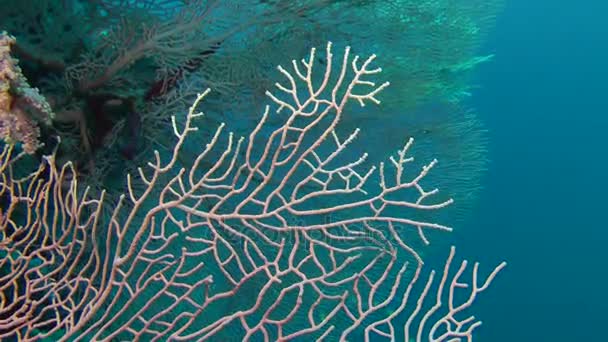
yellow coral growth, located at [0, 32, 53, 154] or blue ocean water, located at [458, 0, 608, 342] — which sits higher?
blue ocean water, located at [458, 0, 608, 342]

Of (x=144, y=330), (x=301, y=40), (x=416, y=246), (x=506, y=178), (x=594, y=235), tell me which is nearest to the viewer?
(x=144, y=330)

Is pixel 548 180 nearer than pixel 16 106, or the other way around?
pixel 16 106

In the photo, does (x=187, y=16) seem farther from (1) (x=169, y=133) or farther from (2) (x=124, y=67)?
(1) (x=169, y=133)

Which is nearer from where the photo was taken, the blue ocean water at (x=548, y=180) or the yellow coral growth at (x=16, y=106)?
the yellow coral growth at (x=16, y=106)

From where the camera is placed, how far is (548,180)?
28141 millimetres

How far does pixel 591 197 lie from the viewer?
27031mm

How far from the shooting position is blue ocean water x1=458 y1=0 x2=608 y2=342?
26969mm

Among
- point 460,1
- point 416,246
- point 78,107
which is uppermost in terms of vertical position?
point 460,1

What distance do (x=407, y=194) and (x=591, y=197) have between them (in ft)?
84.7

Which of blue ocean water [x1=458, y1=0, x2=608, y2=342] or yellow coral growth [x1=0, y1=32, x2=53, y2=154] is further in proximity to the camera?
blue ocean water [x1=458, y1=0, x2=608, y2=342]

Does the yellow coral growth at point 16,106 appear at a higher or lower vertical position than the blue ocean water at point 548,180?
lower

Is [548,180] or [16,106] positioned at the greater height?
[548,180]

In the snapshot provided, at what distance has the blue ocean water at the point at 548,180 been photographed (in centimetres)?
2697

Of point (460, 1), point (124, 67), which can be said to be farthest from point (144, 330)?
point (460, 1)
